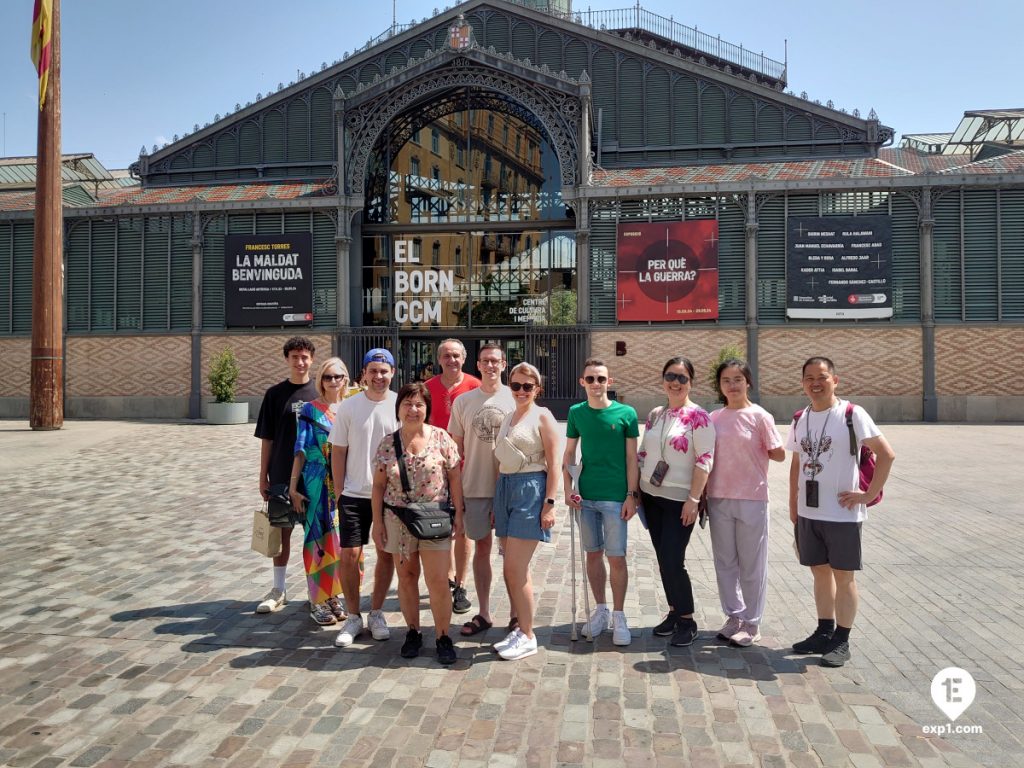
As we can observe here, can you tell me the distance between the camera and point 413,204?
2617cm

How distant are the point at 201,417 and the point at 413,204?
406 inches

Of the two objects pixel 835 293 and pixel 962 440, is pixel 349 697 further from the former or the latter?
pixel 835 293

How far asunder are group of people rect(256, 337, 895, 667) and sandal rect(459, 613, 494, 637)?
0.5 inches

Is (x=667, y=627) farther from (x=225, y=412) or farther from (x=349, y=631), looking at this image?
(x=225, y=412)

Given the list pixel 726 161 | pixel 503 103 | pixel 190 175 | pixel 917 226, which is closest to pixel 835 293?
pixel 917 226

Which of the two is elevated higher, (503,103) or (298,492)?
(503,103)

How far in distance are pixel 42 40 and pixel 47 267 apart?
20.4 ft

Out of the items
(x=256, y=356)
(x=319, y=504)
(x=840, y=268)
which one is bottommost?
(x=319, y=504)

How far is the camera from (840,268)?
2258 cm

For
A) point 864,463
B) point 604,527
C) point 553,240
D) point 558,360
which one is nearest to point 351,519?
point 604,527

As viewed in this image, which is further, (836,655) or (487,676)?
(836,655)

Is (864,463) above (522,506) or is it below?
above

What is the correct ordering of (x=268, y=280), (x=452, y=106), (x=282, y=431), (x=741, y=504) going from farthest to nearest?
(x=452, y=106) < (x=268, y=280) < (x=282, y=431) < (x=741, y=504)

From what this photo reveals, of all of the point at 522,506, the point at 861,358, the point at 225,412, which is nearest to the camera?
the point at 522,506
